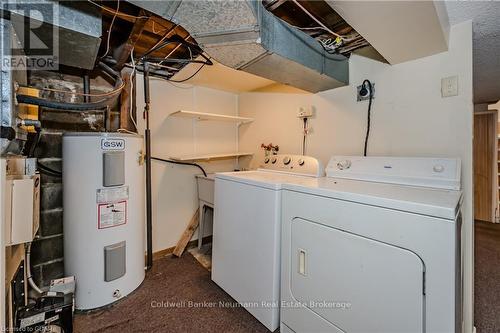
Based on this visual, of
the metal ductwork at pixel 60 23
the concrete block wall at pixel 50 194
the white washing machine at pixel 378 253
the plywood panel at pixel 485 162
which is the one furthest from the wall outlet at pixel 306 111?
the plywood panel at pixel 485 162

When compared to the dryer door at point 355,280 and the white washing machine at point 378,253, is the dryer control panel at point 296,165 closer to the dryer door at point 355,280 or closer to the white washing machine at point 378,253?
the white washing machine at point 378,253

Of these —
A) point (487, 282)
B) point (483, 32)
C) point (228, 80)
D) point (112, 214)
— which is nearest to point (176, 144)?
point (228, 80)

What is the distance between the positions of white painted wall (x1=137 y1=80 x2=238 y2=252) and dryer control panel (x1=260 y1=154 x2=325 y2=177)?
3.29 feet

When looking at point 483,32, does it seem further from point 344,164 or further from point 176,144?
point 176,144

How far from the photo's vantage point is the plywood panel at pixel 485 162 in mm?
4012

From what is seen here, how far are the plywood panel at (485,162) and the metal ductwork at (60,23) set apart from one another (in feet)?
18.2

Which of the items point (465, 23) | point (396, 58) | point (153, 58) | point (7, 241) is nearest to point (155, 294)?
point (7, 241)

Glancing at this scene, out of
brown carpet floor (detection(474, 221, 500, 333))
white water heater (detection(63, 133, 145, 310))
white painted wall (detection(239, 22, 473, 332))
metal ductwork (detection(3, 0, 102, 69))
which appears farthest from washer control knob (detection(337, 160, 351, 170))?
metal ductwork (detection(3, 0, 102, 69))

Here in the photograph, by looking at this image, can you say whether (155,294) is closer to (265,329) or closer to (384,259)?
(265,329)

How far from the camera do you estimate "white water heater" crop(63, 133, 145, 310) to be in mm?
1752

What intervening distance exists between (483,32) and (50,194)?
343 cm

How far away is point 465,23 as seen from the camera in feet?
4.79

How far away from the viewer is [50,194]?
6.43 ft

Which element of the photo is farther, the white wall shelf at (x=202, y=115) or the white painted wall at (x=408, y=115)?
the white wall shelf at (x=202, y=115)
